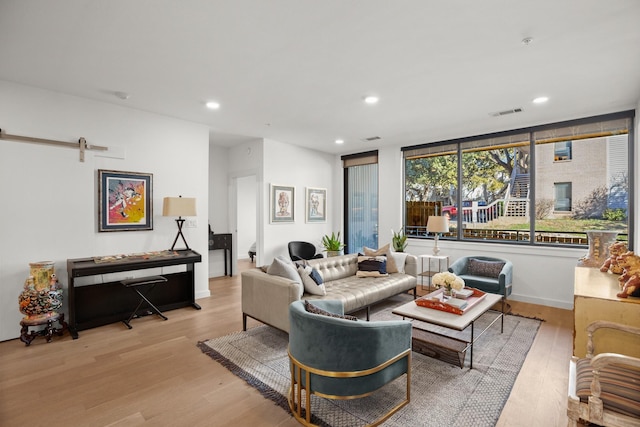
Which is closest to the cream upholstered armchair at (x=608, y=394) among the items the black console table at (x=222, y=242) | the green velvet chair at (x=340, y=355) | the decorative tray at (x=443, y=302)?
the green velvet chair at (x=340, y=355)

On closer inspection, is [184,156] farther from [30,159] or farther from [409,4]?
[409,4]

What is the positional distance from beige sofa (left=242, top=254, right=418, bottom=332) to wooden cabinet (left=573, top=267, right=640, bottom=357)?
201 centimetres

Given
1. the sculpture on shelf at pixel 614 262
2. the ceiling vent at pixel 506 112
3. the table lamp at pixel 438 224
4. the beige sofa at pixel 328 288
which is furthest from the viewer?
the table lamp at pixel 438 224

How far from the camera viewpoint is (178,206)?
4.14m

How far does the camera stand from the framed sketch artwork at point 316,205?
6.53m

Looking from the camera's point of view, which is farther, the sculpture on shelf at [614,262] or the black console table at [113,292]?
the black console table at [113,292]

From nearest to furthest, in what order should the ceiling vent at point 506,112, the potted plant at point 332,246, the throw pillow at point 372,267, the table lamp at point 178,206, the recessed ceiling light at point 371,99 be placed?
the recessed ceiling light at point 371,99
the ceiling vent at point 506,112
the table lamp at point 178,206
the throw pillow at point 372,267
the potted plant at point 332,246

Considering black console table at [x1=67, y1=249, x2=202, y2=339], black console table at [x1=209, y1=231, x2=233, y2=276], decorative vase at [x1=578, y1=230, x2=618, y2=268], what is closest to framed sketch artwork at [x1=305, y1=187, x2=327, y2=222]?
black console table at [x1=209, y1=231, x2=233, y2=276]

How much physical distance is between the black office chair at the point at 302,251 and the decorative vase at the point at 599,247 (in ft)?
13.0

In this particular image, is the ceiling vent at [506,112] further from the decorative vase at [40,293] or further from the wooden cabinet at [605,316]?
the decorative vase at [40,293]

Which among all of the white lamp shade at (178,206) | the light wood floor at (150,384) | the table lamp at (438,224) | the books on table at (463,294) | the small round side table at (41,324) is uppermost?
the white lamp shade at (178,206)

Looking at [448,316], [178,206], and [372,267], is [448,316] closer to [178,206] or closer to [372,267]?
[372,267]

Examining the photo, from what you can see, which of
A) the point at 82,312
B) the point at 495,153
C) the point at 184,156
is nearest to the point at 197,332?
the point at 82,312

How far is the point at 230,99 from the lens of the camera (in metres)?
3.69
